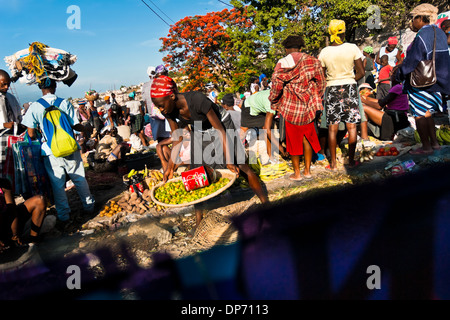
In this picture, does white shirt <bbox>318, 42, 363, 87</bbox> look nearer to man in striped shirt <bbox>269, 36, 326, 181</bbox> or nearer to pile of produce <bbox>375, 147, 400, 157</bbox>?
man in striped shirt <bbox>269, 36, 326, 181</bbox>

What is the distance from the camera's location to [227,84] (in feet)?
48.1

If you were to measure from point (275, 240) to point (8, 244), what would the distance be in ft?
8.89

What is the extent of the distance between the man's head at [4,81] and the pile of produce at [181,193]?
2.55 meters

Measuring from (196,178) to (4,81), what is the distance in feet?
9.72

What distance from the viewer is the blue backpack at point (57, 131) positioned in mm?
3643

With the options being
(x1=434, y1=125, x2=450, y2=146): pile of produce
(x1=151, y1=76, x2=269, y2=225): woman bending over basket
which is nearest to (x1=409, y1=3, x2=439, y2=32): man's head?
(x1=434, y1=125, x2=450, y2=146): pile of produce

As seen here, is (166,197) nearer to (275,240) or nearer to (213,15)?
(275,240)

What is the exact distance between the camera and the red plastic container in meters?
3.09

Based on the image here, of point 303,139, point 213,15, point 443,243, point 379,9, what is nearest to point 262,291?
point 443,243

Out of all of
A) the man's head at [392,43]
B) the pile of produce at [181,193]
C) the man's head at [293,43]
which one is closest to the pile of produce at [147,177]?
the pile of produce at [181,193]

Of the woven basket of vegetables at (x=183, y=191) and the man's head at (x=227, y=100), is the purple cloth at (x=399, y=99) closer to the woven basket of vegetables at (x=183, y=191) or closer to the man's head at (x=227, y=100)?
the man's head at (x=227, y=100)

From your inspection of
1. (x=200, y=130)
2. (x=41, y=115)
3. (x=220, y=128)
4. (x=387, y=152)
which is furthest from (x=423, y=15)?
(x=41, y=115)

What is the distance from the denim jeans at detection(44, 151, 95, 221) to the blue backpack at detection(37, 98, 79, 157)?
0.20m

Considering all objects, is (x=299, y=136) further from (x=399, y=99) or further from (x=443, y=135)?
(x=443, y=135)
